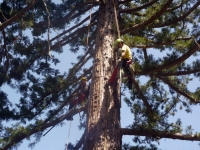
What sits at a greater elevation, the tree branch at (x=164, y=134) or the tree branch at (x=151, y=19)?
the tree branch at (x=151, y=19)

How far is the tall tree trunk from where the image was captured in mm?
3943

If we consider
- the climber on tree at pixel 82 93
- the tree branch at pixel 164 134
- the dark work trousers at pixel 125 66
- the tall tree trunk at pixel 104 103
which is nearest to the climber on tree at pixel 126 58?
the dark work trousers at pixel 125 66

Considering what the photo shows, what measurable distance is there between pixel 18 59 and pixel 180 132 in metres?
3.91

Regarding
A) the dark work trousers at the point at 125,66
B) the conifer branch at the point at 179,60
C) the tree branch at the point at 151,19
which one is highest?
the tree branch at the point at 151,19

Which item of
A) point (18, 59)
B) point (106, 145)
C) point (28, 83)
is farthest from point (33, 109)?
point (106, 145)

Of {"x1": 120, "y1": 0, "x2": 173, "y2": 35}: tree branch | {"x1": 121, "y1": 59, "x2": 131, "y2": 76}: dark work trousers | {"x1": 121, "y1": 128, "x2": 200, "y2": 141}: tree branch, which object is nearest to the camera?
{"x1": 121, "y1": 128, "x2": 200, "y2": 141}: tree branch

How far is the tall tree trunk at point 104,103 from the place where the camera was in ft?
12.9

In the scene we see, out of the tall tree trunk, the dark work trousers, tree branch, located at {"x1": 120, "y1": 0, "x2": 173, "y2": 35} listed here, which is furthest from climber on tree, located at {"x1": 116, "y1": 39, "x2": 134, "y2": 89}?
tree branch, located at {"x1": 120, "y1": 0, "x2": 173, "y2": 35}

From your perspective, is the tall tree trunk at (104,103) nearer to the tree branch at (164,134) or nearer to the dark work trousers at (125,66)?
the dark work trousers at (125,66)

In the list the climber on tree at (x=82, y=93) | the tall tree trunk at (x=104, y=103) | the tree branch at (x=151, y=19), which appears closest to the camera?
the tall tree trunk at (x=104, y=103)

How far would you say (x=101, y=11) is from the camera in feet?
19.9

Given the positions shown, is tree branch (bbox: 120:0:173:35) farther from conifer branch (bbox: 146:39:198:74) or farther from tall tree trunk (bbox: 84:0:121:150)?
conifer branch (bbox: 146:39:198:74)

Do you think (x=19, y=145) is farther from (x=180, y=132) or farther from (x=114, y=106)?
(x=180, y=132)

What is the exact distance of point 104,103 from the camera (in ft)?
14.2
